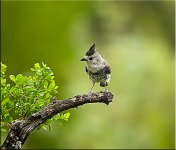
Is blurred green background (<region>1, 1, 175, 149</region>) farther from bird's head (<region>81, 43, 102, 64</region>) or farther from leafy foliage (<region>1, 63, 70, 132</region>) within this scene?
leafy foliage (<region>1, 63, 70, 132</region>)

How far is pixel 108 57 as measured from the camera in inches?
421

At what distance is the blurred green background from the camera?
804 centimetres

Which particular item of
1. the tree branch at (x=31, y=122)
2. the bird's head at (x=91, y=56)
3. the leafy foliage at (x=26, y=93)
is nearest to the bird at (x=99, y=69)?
the bird's head at (x=91, y=56)

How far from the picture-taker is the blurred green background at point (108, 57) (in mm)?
8036

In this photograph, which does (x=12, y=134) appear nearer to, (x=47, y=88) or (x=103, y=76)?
(x=47, y=88)

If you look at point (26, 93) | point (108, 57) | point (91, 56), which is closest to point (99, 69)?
point (91, 56)

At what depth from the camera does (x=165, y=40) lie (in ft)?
39.9

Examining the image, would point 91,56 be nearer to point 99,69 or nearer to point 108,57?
point 99,69

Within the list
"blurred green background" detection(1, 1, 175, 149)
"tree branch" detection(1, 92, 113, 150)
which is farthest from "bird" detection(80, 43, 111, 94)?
"blurred green background" detection(1, 1, 175, 149)

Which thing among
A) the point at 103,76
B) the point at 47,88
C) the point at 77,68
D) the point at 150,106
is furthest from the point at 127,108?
the point at 47,88

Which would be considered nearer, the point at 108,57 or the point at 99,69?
the point at 99,69

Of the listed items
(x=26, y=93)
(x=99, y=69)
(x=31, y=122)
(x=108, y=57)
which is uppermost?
(x=108, y=57)

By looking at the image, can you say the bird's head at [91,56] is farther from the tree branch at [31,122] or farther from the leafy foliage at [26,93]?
the leafy foliage at [26,93]

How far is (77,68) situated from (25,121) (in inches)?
201
